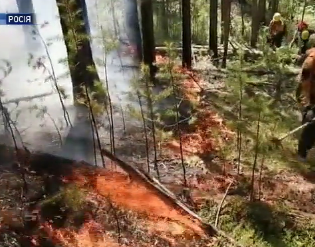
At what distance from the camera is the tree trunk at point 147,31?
1120 centimetres

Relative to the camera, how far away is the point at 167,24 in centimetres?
1980

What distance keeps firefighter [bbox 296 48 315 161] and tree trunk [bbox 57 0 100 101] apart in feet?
12.8

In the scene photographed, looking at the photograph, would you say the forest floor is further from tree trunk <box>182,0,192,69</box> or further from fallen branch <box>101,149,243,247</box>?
tree trunk <box>182,0,192,69</box>

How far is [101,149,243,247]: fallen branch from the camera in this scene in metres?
6.82

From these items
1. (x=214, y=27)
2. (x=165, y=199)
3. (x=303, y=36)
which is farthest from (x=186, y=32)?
(x=165, y=199)

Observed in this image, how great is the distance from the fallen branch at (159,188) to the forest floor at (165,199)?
8 centimetres

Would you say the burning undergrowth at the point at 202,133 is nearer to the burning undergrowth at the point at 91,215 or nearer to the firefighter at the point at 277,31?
the burning undergrowth at the point at 91,215

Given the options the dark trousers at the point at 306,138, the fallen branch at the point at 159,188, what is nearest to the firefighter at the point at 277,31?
the dark trousers at the point at 306,138

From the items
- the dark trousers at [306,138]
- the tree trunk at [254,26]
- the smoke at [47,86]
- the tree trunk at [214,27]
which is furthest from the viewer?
the tree trunk at [254,26]

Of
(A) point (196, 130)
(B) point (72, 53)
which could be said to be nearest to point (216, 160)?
(A) point (196, 130)

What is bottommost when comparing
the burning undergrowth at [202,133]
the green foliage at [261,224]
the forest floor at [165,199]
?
the green foliage at [261,224]

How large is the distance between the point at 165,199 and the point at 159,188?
289 mm

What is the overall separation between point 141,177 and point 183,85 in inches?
184

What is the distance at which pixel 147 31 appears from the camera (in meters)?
11.5
